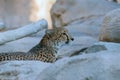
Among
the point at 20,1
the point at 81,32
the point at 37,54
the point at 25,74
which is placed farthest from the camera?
the point at 20,1

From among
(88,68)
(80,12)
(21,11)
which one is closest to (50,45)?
(88,68)

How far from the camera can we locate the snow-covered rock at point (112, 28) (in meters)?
5.20

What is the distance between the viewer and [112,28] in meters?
5.26

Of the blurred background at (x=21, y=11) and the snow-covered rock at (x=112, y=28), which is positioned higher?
the snow-covered rock at (x=112, y=28)

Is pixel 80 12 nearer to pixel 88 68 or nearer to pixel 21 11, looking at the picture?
pixel 21 11

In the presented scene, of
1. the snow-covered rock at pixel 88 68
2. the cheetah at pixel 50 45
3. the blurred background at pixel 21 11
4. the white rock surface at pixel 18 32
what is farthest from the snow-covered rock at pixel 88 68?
the blurred background at pixel 21 11

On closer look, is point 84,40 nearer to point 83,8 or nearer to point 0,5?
point 83,8

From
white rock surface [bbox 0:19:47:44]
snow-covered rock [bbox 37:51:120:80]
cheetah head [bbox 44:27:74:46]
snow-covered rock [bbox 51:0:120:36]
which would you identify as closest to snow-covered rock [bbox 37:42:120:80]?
snow-covered rock [bbox 37:51:120:80]

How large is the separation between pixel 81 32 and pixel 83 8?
2.11 metres

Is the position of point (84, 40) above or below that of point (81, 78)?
below

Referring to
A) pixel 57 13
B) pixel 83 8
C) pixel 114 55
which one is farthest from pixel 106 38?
pixel 57 13

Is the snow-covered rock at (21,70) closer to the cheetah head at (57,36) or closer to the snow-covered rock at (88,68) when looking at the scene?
the snow-covered rock at (88,68)

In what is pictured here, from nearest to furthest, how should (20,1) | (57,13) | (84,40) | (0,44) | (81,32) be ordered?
(0,44), (84,40), (81,32), (57,13), (20,1)

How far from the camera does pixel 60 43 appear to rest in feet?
13.2
